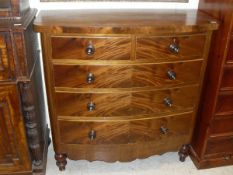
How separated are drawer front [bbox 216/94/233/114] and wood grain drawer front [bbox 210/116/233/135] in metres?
0.07

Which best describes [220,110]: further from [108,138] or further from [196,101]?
[108,138]

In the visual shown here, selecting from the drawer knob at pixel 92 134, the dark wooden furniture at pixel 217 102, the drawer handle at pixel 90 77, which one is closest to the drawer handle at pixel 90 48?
the drawer handle at pixel 90 77

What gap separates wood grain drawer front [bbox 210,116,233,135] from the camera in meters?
1.68

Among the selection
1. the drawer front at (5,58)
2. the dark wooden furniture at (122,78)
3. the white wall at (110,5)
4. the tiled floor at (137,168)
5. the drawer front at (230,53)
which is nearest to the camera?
the drawer front at (5,58)

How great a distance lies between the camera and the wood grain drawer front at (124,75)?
1.40m

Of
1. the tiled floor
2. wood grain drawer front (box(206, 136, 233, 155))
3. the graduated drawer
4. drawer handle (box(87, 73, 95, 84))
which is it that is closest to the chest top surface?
drawer handle (box(87, 73, 95, 84))

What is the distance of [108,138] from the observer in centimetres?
160

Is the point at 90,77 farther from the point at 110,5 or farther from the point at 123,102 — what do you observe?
the point at 110,5

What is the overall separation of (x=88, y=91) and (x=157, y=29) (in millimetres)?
500

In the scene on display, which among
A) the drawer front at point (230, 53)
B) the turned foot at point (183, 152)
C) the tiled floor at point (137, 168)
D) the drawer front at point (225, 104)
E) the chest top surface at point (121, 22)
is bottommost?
the tiled floor at point (137, 168)

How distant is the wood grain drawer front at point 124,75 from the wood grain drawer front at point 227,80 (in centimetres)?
16

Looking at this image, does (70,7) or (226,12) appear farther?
(70,7)

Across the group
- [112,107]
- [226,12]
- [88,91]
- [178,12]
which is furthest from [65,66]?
[226,12]

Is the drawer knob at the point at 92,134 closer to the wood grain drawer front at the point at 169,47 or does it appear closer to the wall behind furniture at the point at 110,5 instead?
the wood grain drawer front at the point at 169,47
